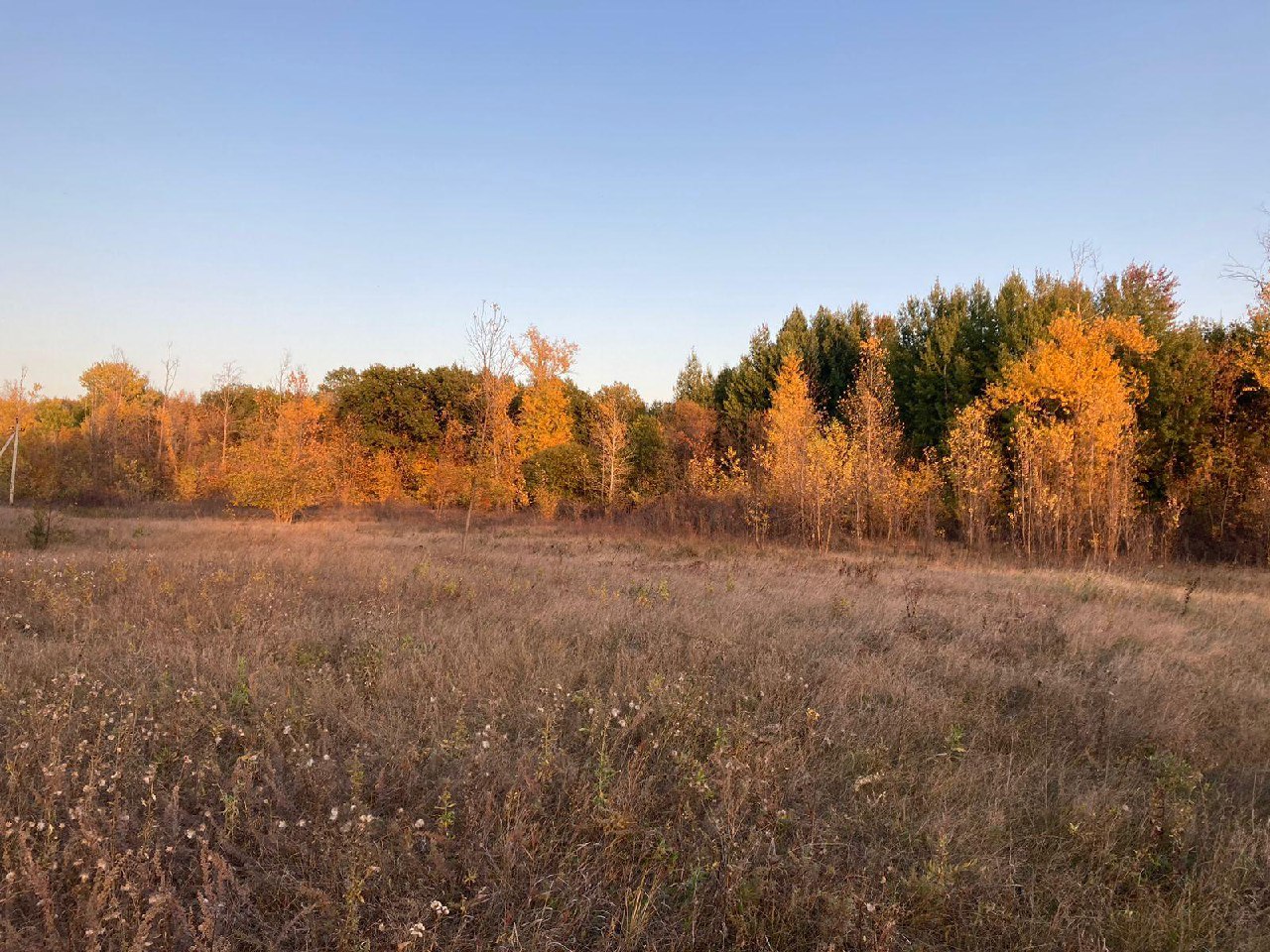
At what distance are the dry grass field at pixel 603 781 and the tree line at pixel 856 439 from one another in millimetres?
13560

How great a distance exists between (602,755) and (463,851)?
0.96 m

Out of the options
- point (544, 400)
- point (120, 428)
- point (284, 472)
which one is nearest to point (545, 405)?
point (544, 400)

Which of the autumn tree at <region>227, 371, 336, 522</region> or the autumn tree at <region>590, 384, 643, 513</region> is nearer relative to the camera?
the autumn tree at <region>227, 371, 336, 522</region>

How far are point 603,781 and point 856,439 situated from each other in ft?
66.8

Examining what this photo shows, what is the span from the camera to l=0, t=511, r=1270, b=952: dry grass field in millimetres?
2633

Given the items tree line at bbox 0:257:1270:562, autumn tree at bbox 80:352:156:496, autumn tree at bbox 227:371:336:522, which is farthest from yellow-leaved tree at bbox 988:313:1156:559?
autumn tree at bbox 80:352:156:496

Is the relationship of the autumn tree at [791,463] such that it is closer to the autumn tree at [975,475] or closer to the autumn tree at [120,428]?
the autumn tree at [975,475]

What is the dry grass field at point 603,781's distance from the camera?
2633 mm

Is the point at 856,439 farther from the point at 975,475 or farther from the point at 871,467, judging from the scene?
the point at 975,475

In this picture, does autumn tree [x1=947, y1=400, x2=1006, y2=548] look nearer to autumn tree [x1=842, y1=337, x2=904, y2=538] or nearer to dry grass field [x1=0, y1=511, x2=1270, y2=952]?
autumn tree [x1=842, y1=337, x2=904, y2=538]

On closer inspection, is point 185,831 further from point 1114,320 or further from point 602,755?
point 1114,320

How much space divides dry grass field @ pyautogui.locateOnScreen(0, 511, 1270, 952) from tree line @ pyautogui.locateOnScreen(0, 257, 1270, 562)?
44.5 ft

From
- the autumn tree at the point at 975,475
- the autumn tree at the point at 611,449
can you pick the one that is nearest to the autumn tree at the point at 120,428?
the autumn tree at the point at 611,449

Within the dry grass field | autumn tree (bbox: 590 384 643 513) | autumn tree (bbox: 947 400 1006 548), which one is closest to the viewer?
the dry grass field
